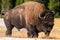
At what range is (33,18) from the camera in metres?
16.8

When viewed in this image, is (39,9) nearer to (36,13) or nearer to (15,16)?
(36,13)

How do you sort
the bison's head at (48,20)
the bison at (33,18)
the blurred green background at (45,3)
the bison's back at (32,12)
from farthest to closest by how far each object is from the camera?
the blurred green background at (45,3) → the bison's back at (32,12) → the bison at (33,18) → the bison's head at (48,20)

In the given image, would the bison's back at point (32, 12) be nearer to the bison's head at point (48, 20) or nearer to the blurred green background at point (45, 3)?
the bison's head at point (48, 20)

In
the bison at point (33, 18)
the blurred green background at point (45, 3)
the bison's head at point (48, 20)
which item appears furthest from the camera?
the blurred green background at point (45, 3)

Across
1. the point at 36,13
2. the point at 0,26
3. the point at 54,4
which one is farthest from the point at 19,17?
the point at 54,4

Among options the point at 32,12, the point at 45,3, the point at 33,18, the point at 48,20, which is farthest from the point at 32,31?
the point at 45,3

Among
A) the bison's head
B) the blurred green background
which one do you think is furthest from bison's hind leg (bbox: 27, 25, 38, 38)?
the blurred green background

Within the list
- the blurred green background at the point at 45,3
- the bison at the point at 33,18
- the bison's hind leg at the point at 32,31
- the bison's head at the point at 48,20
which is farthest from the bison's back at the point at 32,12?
the blurred green background at the point at 45,3

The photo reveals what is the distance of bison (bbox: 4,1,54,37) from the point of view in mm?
16250

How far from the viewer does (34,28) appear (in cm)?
1692

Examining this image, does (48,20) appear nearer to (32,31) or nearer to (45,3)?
(32,31)

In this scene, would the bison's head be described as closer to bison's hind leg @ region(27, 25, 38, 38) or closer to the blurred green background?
bison's hind leg @ region(27, 25, 38, 38)

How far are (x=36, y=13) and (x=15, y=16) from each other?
202 centimetres

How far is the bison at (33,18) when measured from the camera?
1625 centimetres
